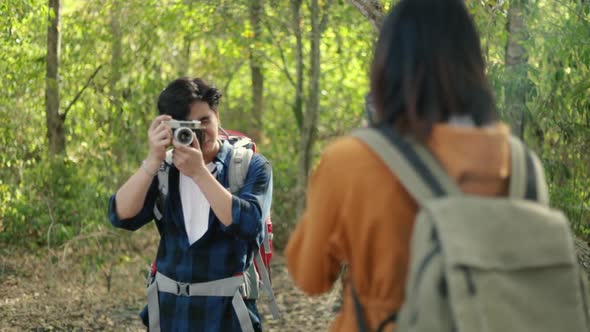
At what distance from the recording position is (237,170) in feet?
12.0

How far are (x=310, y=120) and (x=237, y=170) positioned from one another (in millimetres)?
7375

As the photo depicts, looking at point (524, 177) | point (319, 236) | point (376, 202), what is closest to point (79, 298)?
point (319, 236)

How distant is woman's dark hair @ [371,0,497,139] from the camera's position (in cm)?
217

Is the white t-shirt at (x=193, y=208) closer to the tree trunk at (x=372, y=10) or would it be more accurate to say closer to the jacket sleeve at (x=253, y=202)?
the jacket sleeve at (x=253, y=202)

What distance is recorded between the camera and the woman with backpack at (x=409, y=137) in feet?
7.10

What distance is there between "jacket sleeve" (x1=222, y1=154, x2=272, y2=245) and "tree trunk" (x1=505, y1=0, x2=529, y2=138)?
2.53 m

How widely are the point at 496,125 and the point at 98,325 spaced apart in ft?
19.4

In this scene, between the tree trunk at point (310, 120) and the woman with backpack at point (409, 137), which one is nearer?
the woman with backpack at point (409, 137)

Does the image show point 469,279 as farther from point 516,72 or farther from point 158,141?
point 516,72

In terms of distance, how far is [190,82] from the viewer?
3656 mm

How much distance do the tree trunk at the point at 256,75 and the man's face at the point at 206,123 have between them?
6945 millimetres

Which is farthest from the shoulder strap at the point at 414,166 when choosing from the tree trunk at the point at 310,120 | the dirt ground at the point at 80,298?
the tree trunk at the point at 310,120

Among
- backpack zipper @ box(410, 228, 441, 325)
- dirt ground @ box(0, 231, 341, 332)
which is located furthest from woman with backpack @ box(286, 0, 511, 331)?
dirt ground @ box(0, 231, 341, 332)

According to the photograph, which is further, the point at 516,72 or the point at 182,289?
the point at 516,72
